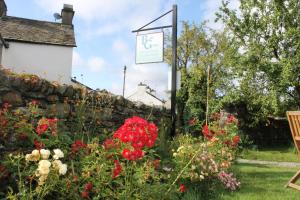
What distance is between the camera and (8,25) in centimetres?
2200

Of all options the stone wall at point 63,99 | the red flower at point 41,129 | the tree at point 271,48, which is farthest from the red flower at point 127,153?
the tree at point 271,48

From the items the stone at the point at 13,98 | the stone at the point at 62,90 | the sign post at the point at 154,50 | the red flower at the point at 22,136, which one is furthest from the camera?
the sign post at the point at 154,50

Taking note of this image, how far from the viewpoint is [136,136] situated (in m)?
3.64

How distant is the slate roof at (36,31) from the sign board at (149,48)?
40.6 feet

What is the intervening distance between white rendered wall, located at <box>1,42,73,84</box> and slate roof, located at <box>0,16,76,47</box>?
0.30 m

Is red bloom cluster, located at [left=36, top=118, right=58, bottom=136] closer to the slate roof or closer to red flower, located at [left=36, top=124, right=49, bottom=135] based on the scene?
red flower, located at [left=36, top=124, right=49, bottom=135]

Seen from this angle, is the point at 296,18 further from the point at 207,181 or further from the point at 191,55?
the point at 207,181

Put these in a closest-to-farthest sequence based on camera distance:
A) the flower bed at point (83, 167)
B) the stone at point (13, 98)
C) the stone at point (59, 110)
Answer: the flower bed at point (83, 167) → the stone at point (13, 98) → the stone at point (59, 110)

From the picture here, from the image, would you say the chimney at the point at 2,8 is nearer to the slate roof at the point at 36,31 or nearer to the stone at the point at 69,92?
the slate roof at the point at 36,31

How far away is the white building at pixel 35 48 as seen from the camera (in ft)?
67.3

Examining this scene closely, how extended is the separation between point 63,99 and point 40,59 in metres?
15.8

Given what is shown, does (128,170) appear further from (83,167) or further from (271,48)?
(271,48)

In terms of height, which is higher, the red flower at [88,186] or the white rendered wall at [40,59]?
the white rendered wall at [40,59]

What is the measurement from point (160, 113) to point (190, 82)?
15.7 meters
